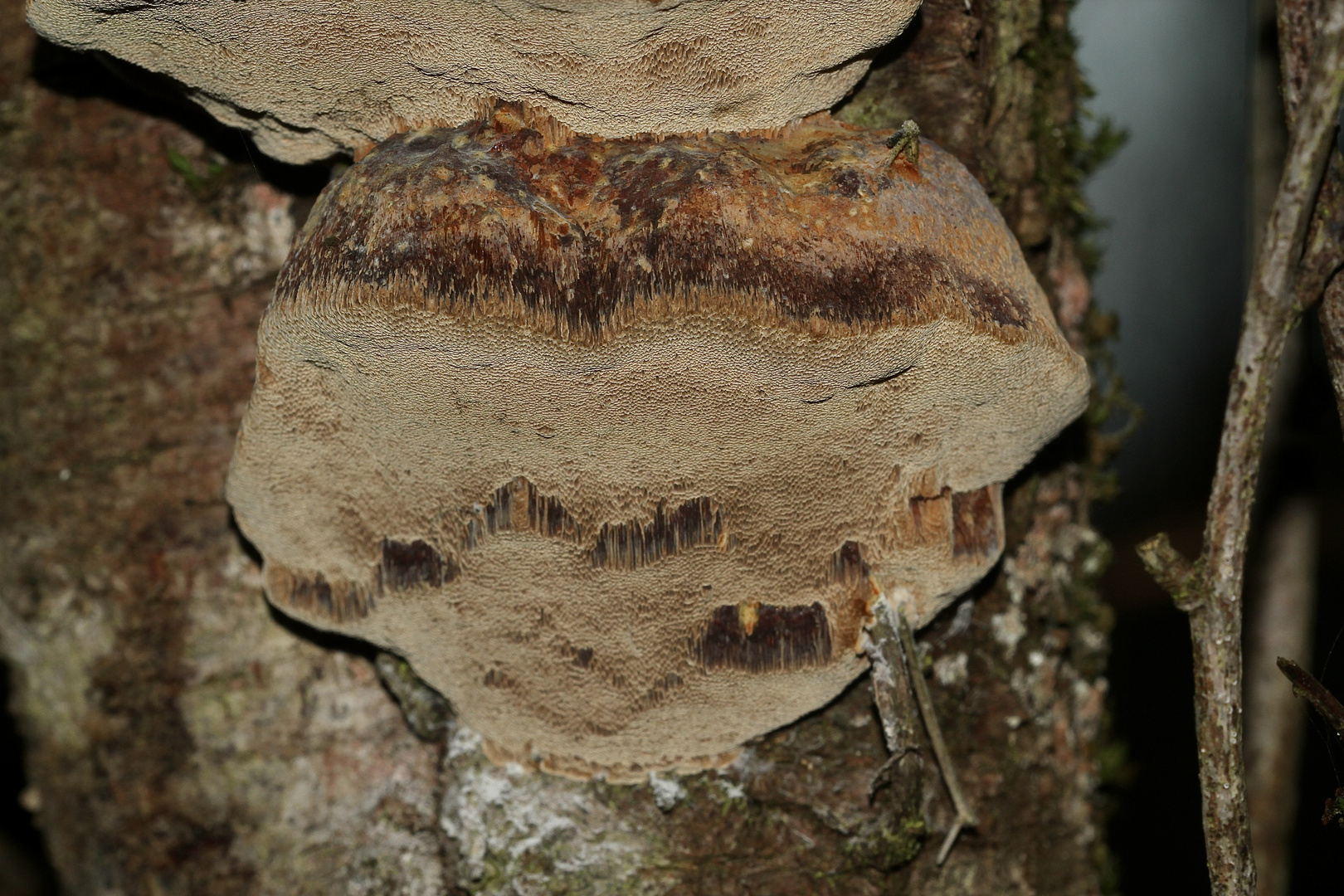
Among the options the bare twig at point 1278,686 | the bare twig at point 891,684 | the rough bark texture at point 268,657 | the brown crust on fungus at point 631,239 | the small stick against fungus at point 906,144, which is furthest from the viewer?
the bare twig at point 1278,686

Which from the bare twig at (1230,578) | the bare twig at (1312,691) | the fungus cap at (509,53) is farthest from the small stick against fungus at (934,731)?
the fungus cap at (509,53)

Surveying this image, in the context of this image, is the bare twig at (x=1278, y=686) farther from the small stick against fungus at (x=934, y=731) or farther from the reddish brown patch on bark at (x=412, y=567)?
the reddish brown patch on bark at (x=412, y=567)

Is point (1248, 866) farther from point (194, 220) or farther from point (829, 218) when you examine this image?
point (194, 220)

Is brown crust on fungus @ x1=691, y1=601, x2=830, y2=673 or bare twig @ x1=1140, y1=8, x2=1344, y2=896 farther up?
bare twig @ x1=1140, y1=8, x2=1344, y2=896

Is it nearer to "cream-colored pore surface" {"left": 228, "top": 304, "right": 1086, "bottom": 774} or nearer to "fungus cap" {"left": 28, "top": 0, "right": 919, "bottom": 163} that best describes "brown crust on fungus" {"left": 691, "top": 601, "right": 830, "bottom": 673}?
"cream-colored pore surface" {"left": 228, "top": 304, "right": 1086, "bottom": 774}

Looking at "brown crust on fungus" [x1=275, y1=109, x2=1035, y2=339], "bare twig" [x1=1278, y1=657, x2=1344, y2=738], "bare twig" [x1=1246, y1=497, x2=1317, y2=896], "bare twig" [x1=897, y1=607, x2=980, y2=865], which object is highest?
"brown crust on fungus" [x1=275, y1=109, x2=1035, y2=339]

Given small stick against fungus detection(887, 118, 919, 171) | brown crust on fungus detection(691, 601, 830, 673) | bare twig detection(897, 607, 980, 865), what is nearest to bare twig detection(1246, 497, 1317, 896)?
bare twig detection(897, 607, 980, 865)
